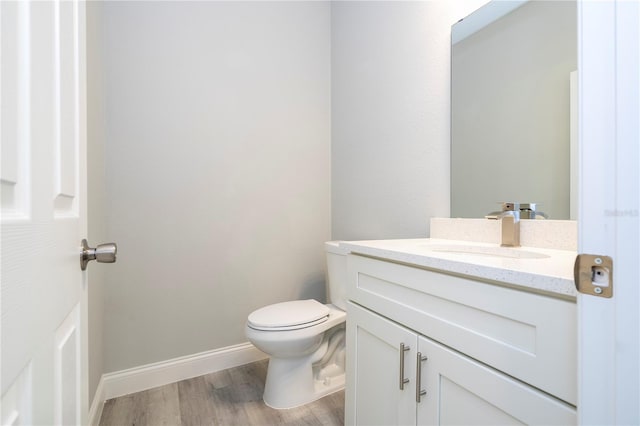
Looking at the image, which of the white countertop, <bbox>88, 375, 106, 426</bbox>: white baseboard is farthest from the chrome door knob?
<bbox>88, 375, 106, 426</bbox>: white baseboard

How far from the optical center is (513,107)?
115 centimetres

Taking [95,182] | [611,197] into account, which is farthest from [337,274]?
[611,197]

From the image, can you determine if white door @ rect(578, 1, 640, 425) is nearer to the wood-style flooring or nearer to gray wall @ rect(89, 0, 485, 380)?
gray wall @ rect(89, 0, 485, 380)

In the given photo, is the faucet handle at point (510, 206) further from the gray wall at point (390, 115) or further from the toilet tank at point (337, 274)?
the toilet tank at point (337, 274)

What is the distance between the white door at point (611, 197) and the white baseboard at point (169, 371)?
1.75m

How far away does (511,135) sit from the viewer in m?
1.16

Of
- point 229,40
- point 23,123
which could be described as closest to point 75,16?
point 23,123

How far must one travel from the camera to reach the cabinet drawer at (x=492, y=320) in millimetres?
545

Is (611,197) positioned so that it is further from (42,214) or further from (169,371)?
(169,371)

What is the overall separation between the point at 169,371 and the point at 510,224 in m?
1.85

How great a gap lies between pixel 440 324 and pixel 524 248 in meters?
0.51

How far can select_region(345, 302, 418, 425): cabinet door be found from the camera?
2.88 ft

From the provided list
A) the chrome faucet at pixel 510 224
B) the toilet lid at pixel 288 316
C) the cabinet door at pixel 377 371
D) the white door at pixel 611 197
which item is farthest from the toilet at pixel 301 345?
the white door at pixel 611 197

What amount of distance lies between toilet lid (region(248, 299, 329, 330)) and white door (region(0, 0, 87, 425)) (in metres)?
0.88
